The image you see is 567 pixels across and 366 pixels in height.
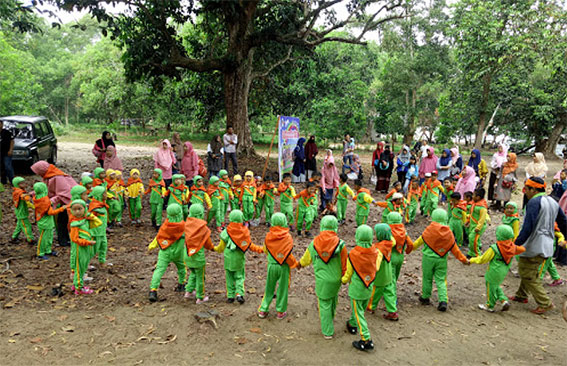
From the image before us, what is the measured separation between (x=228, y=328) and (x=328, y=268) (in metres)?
1.42

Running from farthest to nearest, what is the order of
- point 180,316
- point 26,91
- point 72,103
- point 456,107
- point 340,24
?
point 72,103
point 26,91
point 456,107
point 340,24
point 180,316

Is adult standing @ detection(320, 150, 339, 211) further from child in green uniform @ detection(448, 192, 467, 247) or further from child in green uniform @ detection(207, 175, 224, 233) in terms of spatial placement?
child in green uniform @ detection(448, 192, 467, 247)

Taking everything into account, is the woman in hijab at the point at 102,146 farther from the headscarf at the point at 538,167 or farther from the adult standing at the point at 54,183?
the headscarf at the point at 538,167

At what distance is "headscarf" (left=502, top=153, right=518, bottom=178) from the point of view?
1070 centimetres

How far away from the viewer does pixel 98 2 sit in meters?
11.1

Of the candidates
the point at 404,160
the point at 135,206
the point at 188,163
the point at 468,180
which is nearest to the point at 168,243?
the point at 135,206

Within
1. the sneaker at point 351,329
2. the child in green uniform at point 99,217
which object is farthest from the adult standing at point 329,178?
the sneaker at point 351,329

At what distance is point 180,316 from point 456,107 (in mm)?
22940

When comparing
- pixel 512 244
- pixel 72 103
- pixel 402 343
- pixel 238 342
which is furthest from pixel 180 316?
pixel 72 103

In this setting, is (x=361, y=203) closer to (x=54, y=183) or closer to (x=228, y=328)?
(x=228, y=328)

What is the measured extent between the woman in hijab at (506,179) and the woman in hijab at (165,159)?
30.0 ft

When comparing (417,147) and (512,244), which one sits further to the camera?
(417,147)

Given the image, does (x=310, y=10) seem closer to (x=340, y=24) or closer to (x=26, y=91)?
(x=340, y=24)

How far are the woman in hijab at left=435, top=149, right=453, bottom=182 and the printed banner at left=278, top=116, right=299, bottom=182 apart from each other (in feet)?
15.5
